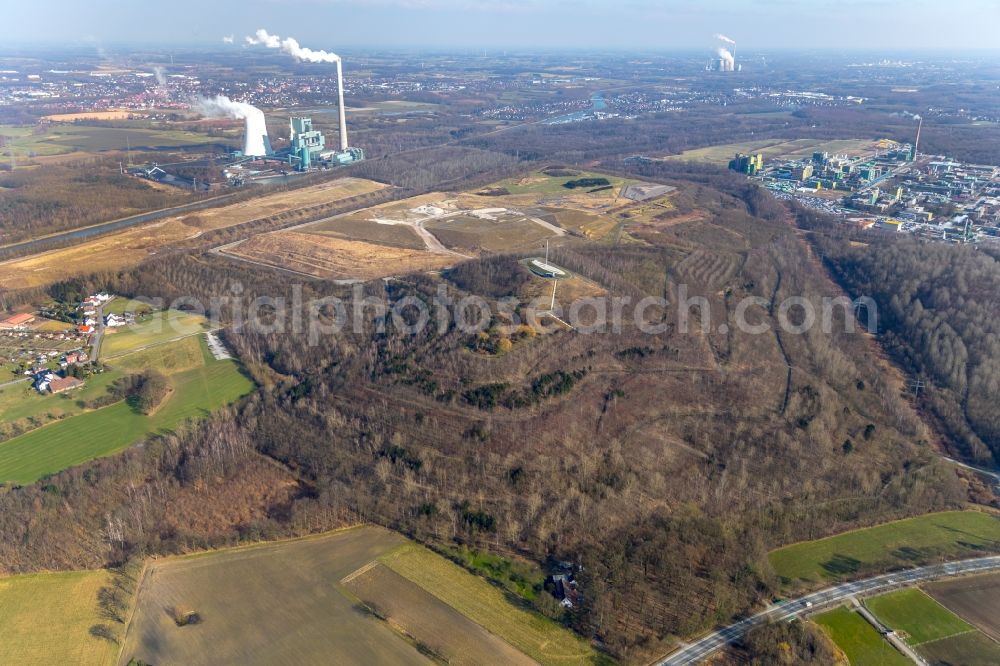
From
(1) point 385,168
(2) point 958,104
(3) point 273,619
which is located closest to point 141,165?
Answer: (1) point 385,168

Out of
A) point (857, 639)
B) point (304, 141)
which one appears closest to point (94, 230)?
point (304, 141)

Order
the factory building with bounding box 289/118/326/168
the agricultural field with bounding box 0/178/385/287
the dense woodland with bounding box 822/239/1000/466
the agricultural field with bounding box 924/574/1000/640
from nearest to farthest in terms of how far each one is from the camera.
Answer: the agricultural field with bounding box 924/574/1000/640, the dense woodland with bounding box 822/239/1000/466, the agricultural field with bounding box 0/178/385/287, the factory building with bounding box 289/118/326/168

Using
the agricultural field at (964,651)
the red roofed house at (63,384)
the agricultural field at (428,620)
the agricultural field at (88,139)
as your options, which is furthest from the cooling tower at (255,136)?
the agricultural field at (964,651)

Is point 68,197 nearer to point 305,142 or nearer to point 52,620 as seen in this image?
point 305,142

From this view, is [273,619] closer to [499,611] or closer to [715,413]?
[499,611]

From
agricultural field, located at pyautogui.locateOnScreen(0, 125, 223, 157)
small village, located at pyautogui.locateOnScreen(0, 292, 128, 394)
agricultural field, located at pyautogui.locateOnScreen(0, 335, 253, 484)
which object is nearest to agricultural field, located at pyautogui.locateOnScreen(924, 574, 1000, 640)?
agricultural field, located at pyautogui.locateOnScreen(0, 335, 253, 484)

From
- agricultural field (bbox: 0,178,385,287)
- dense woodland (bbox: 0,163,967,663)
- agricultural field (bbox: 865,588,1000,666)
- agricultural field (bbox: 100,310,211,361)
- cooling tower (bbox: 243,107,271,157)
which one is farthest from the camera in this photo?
cooling tower (bbox: 243,107,271,157)

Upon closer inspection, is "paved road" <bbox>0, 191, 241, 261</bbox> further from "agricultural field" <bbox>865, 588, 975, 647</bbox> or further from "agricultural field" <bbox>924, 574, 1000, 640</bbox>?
"agricultural field" <bbox>924, 574, 1000, 640</bbox>
